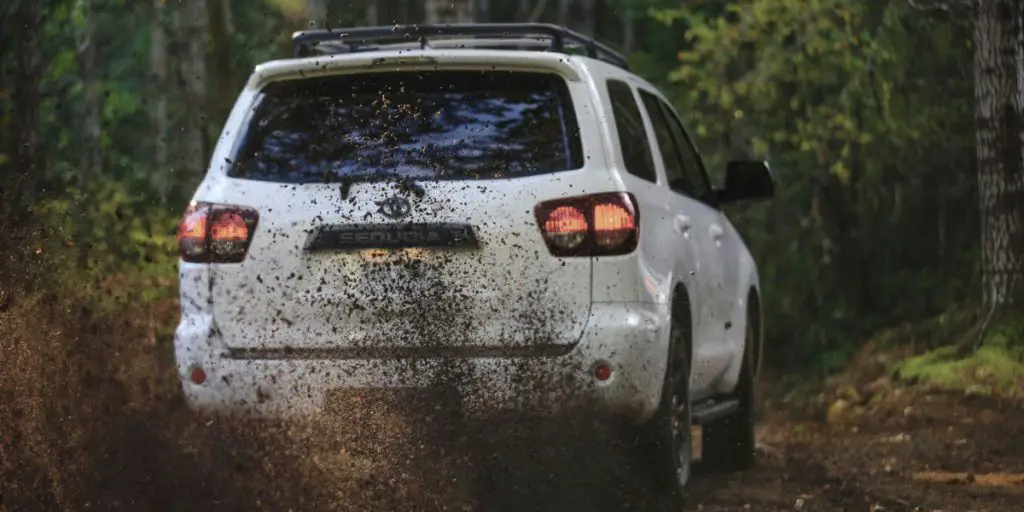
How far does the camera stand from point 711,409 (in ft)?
28.8

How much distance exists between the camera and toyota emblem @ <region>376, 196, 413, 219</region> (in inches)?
272

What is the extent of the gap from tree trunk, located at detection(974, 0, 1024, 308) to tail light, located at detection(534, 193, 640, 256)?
305 inches

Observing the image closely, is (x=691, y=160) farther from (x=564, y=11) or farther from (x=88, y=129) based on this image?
(x=564, y=11)

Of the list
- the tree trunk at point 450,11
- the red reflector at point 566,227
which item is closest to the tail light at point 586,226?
the red reflector at point 566,227

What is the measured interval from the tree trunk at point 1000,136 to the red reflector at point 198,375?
8.43 meters

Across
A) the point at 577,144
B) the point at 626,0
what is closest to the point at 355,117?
the point at 577,144

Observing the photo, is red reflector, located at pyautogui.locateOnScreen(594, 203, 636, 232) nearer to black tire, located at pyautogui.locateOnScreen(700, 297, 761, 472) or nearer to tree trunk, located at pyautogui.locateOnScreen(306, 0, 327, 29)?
black tire, located at pyautogui.locateOnScreen(700, 297, 761, 472)

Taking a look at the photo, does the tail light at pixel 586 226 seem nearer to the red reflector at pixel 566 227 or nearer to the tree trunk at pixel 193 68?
the red reflector at pixel 566 227

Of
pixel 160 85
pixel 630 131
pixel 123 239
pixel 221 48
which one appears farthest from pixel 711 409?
pixel 160 85

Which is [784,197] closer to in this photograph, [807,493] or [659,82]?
[659,82]

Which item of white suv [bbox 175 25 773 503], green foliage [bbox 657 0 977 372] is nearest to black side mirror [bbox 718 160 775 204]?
white suv [bbox 175 25 773 503]

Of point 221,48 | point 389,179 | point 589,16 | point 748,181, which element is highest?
point 389,179

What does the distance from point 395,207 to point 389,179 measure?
0.12m

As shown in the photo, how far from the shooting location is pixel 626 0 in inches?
1571
